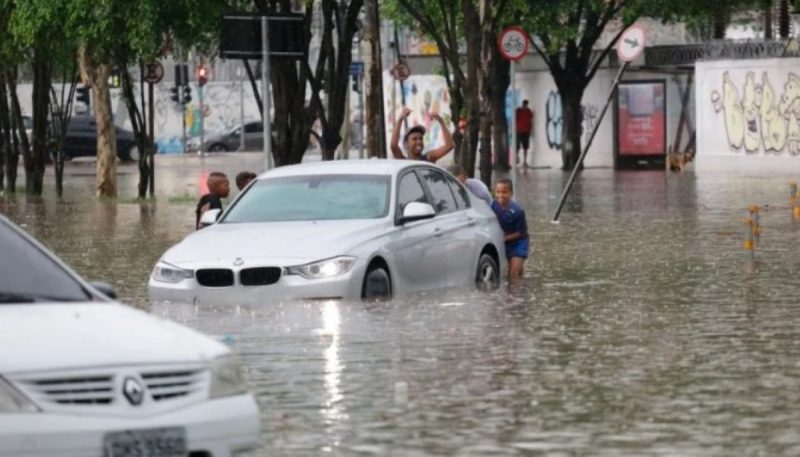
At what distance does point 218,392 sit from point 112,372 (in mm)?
564

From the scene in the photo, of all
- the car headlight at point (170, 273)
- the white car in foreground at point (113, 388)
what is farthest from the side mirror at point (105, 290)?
the car headlight at point (170, 273)

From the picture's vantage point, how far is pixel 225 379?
9328 millimetres

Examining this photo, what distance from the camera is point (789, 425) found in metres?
11.8

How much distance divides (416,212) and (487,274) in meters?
2.22

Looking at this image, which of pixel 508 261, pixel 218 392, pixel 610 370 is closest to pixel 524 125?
pixel 508 261

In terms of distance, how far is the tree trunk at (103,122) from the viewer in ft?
160

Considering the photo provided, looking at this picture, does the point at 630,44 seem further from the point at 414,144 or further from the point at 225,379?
the point at 225,379

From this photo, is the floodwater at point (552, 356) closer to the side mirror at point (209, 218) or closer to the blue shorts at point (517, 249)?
the blue shorts at point (517, 249)

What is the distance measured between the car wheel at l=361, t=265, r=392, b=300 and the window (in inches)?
88.4

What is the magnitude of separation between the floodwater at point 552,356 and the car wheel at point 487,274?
0.36 m

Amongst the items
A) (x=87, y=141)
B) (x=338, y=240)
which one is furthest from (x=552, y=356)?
(x=87, y=141)

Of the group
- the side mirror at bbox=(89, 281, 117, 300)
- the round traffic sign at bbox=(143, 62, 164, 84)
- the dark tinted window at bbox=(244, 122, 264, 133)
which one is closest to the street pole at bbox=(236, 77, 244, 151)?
the dark tinted window at bbox=(244, 122, 264, 133)

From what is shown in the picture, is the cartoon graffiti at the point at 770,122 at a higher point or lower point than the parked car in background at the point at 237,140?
higher

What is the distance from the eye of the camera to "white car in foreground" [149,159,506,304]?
1831 cm
